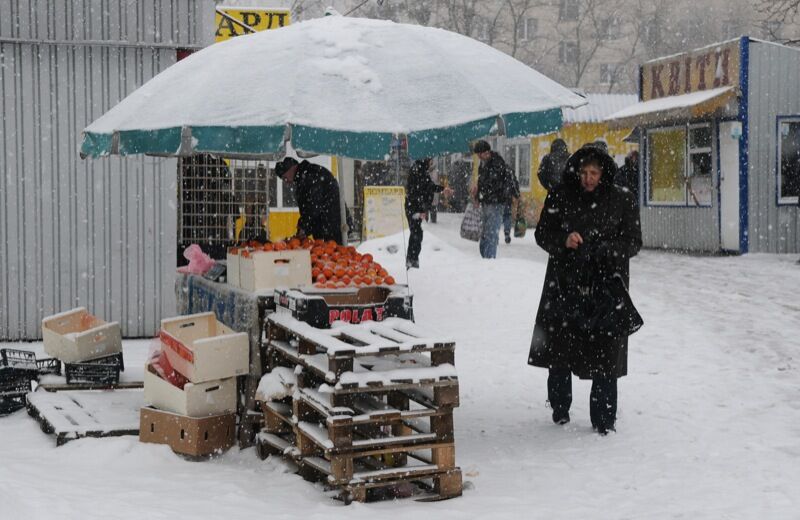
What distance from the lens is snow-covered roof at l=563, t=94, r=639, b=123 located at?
3203 centimetres

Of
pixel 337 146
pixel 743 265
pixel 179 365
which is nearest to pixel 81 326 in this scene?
pixel 179 365

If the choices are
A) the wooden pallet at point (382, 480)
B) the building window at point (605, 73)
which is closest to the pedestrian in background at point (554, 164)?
the wooden pallet at point (382, 480)

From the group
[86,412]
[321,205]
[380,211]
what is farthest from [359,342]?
[380,211]

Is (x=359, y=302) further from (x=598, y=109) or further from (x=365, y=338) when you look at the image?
(x=598, y=109)

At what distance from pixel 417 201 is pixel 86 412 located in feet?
30.2

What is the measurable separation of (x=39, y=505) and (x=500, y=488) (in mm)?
2565

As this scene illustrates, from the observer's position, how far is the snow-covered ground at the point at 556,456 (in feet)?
19.2

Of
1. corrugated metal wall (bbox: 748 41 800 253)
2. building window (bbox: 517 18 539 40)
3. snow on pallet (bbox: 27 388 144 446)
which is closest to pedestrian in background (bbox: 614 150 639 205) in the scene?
corrugated metal wall (bbox: 748 41 800 253)

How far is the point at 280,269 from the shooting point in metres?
7.32

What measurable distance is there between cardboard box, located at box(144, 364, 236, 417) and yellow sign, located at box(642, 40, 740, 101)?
15.8 meters

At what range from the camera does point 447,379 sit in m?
6.15

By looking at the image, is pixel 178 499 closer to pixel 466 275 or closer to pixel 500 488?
pixel 500 488

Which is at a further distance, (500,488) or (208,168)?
(208,168)

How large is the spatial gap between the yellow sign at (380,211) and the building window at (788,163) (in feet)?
24.5
